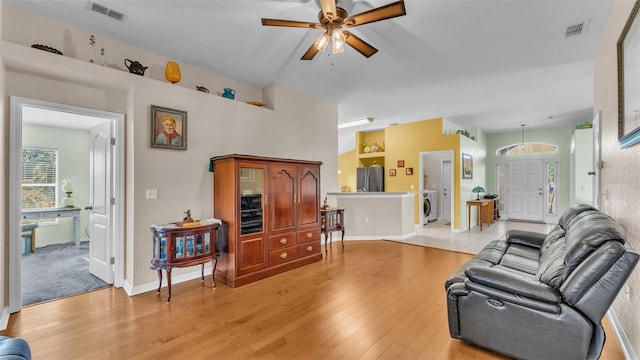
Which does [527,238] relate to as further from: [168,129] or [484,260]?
[168,129]

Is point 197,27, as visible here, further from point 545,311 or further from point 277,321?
point 545,311

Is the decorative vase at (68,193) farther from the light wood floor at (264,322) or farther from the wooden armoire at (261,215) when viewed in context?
the wooden armoire at (261,215)

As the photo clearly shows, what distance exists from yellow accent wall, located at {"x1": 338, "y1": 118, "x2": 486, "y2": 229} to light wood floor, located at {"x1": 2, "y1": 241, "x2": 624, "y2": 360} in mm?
3977

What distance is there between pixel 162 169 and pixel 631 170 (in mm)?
4208

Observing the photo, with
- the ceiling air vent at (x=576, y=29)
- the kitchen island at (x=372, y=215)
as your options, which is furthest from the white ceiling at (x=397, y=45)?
the kitchen island at (x=372, y=215)

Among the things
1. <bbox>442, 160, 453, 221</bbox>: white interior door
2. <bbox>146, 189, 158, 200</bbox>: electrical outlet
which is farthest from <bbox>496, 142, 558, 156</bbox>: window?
<bbox>146, 189, 158, 200</bbox>: electrical outlet

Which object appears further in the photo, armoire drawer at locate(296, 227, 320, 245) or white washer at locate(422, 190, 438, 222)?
white washer at locate(422, 190, 438, 222)

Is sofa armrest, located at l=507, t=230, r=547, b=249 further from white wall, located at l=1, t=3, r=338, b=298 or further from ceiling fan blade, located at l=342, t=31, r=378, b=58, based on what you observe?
white wall, located at l=1, t=3, r=338, b=298

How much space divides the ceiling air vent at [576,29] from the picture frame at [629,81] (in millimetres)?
905

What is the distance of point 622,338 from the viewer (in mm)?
1997

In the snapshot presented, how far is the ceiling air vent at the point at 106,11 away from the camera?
2498 millimetres

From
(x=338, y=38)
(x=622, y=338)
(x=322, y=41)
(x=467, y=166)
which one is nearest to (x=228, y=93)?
(x=322, y=41)

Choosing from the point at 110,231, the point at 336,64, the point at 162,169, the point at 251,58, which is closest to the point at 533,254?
the point at 336,64

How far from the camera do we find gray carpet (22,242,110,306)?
303 cm
